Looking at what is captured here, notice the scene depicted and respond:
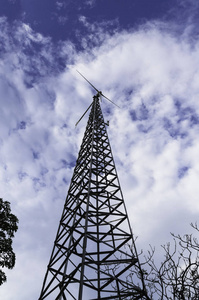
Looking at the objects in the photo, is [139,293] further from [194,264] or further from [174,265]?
[194,264]

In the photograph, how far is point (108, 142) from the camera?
1219cm

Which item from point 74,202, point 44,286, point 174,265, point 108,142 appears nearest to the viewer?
point 174,265

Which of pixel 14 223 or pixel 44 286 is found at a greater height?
pixel 14 223

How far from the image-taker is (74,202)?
868 centimetres

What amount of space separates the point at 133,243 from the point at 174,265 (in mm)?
1905

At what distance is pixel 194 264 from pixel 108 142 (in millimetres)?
8461

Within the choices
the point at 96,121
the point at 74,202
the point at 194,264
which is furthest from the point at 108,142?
the point at 194,264

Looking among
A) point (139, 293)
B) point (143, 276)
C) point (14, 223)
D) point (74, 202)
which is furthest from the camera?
point (14, 223)

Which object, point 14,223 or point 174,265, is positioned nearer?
point 174,265

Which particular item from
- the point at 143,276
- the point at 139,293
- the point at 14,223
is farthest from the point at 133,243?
the point at 14,223

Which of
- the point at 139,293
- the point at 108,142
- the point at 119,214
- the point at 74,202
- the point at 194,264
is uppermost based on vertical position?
the point at 108,142

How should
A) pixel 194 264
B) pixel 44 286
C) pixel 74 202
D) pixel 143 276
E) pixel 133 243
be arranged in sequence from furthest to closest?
pixel 74 202, pixel 133 243, pixel 44 286, pixel 143 276, pixel 194 264

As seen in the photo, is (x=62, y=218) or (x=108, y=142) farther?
(x=108, y=142)

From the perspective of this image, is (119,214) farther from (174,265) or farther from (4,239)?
(4,239)
